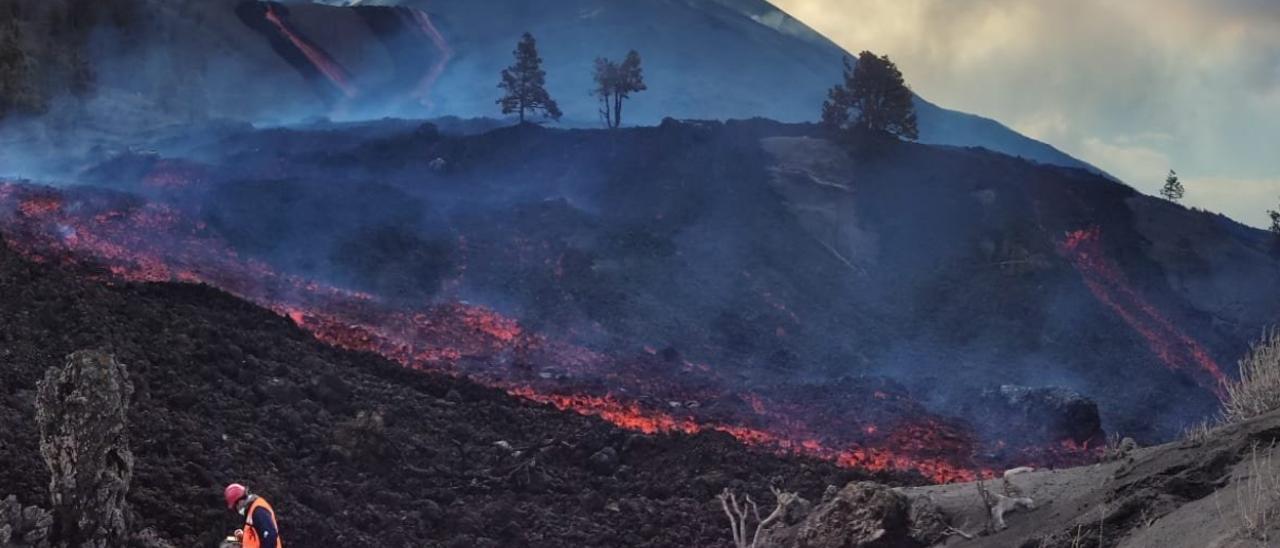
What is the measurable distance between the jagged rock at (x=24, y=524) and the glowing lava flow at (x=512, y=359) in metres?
12.4

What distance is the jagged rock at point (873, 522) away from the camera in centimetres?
1210

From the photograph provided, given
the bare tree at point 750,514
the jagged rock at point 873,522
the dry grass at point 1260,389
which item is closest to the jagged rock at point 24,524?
the bare tree at point 750,514

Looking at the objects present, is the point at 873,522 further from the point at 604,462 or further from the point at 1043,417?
the point at 1043,417

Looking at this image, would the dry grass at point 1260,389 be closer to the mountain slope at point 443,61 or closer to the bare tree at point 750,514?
the bare tree at point 750,514

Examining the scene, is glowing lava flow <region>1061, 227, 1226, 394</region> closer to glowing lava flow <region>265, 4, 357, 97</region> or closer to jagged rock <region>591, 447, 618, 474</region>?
jagged rock <region>591, 447, 618, 474</region>

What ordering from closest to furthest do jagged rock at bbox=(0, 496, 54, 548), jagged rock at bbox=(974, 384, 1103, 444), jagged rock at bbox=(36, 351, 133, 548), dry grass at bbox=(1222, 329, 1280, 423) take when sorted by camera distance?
jagged rock at bbox=(0, 496, 54, 548)
jagged rock at bbox=(36, 351, 133, 548)
dry grass at bbox=(1222, 329, 1280, 423)
jagged rock at bbox=(974, 384, 1103, 444)

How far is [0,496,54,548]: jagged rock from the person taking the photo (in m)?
10.6

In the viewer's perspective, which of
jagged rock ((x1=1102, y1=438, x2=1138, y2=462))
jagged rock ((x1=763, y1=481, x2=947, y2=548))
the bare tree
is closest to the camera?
the bare tree

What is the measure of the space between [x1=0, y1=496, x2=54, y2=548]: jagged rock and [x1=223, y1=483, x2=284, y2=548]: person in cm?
262

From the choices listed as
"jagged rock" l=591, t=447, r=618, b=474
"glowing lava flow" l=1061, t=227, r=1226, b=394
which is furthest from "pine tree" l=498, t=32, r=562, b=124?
"jagged rock" l=591, t=447, r=618, b=474

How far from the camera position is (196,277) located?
28891mm

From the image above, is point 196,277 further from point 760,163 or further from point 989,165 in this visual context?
point 989,165

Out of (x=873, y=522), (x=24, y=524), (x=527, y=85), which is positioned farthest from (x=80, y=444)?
(x=527, y=85)

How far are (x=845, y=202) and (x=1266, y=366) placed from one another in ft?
118
